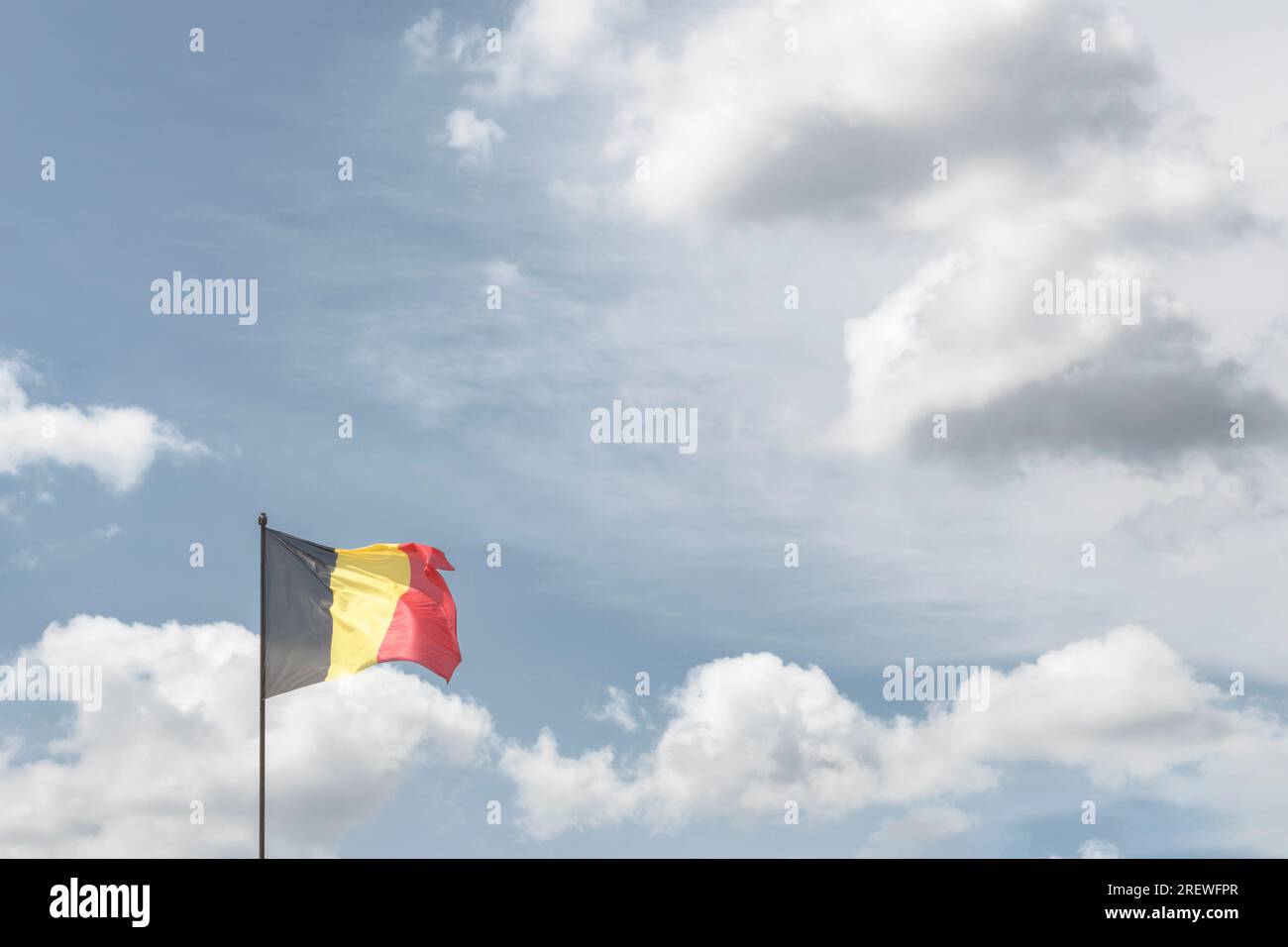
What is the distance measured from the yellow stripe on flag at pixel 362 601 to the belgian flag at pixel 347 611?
0.09ft

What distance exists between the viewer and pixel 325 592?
35.0m

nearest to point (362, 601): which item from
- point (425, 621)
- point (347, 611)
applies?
point (347, 611)

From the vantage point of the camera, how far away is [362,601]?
3525 cm

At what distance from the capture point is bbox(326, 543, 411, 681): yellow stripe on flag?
34.9 meters

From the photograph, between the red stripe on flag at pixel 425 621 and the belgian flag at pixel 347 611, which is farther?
the red stripe on flag at pixel 425 621

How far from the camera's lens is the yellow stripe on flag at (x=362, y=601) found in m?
34.9

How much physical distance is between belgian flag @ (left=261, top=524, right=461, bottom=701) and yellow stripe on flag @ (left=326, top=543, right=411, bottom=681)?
26 millimetres

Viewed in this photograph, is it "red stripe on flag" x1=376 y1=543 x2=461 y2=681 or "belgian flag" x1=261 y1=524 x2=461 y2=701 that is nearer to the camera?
"belgian flag" x1=261 y1=524 x2=461 y2=701

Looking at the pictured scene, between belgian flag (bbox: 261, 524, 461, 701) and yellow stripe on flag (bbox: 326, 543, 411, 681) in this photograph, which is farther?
yellow stripe on flag (bbox: 326, 543, 411, 681)

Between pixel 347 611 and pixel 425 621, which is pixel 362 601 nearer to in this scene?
pixel 347 611

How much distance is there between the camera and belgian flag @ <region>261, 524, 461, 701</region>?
34.2 metres
